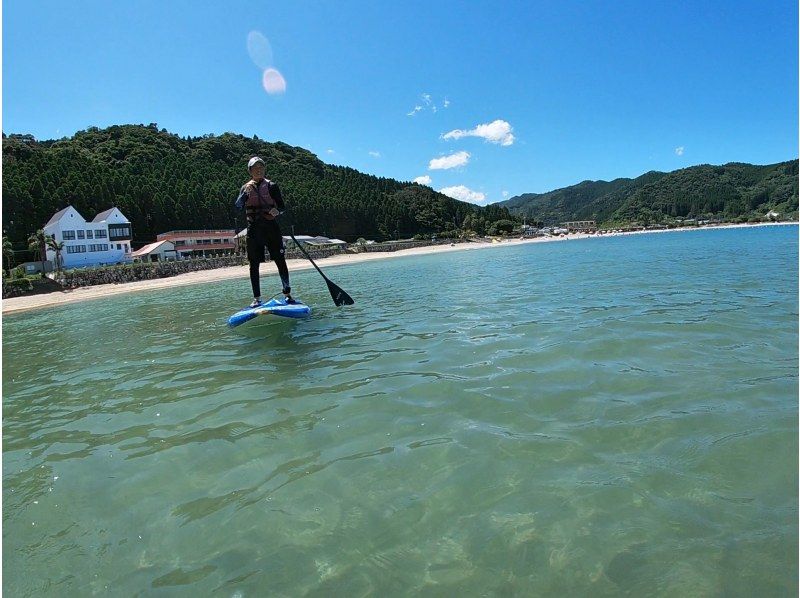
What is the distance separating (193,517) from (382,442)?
1.90 meters

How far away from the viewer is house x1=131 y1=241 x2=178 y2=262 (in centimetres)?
8012

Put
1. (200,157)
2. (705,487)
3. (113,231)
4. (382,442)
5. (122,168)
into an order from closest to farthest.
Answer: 1. (705,487)
2. (382,442)
3. (113,231)
4. (122,168)
5. (200,157)

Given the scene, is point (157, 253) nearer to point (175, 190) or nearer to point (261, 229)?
point (175, 190)

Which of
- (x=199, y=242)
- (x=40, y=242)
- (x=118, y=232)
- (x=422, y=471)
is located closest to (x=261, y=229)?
(x=422, y=471)

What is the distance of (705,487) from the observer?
3729 millimetres

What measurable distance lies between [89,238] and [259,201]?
80.8 metres

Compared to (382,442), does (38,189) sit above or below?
above

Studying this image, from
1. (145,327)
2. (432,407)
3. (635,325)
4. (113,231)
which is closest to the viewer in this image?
(432,407)

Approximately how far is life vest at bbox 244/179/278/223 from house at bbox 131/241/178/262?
76601mm

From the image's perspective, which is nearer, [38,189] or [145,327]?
[145,327]

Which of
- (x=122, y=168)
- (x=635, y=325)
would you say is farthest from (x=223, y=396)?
(x=122, y=168)

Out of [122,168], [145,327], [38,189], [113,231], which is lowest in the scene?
[145,327]

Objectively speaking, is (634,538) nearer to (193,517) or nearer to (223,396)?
(193,517)

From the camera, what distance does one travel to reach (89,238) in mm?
75375
